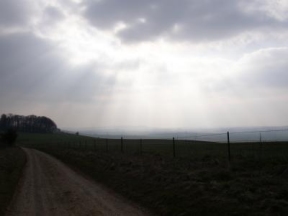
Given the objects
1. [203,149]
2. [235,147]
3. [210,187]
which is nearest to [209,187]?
[210,187]

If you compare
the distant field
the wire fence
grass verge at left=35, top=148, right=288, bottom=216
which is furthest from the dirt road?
the distant field

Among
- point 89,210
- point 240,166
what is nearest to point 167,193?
point 89,210

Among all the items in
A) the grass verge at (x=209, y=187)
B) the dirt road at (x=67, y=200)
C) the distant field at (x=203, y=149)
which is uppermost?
the distant field at (x=203, y=149)

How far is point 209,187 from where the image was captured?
41.2 ft

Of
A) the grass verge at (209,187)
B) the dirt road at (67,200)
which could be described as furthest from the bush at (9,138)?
the grass verge at (209,187)

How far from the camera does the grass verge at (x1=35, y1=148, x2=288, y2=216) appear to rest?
32.9ft

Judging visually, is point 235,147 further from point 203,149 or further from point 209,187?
point 209,187

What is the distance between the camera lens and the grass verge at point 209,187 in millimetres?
10016

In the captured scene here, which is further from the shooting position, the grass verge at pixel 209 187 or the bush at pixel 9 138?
the bush at pixel 9 138

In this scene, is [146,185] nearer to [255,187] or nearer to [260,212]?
[255,187]

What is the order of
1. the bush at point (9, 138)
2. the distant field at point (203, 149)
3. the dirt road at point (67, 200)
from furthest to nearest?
the bush at point (9, 138) → the distant field at point (203, 149) → the dirt road at point (67, 200)

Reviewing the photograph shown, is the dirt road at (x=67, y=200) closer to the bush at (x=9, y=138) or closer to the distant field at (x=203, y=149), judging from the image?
the distant field at (x=203, y=149)

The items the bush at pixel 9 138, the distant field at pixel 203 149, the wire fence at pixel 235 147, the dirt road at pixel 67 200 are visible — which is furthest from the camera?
the bush at pixel 9 138

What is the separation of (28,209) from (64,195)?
8.40ft
